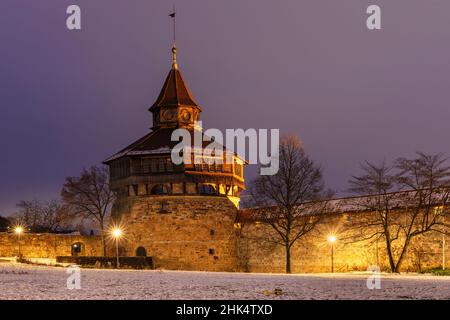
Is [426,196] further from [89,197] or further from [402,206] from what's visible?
[89,197]

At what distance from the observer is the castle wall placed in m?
49.9

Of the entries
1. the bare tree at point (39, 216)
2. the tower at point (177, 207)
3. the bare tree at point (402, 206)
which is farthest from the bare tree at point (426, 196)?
the bare tree at point (39, 216)

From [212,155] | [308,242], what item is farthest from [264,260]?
[212,155]

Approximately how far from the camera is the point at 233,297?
17.1m

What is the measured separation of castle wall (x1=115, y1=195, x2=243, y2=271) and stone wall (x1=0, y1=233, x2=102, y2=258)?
198 inches

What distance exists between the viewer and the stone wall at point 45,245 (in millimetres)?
50219

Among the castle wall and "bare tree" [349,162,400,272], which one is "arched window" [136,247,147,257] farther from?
"bare tree" [349,162,400,272]

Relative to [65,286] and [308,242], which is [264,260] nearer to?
[308,242]

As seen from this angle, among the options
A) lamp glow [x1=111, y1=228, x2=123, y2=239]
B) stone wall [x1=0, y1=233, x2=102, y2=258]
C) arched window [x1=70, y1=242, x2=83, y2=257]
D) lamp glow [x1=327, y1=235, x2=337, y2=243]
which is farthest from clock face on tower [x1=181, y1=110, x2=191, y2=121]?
lamp glow [x1=327, y1=235, x2=337, y2=243]

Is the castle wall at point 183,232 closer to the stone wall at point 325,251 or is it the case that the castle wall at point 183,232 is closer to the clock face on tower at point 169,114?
the stone wall at point 325,251

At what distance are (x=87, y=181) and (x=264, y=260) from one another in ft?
59.6

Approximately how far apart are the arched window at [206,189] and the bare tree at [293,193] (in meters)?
6.94

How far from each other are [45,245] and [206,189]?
1264 cm
